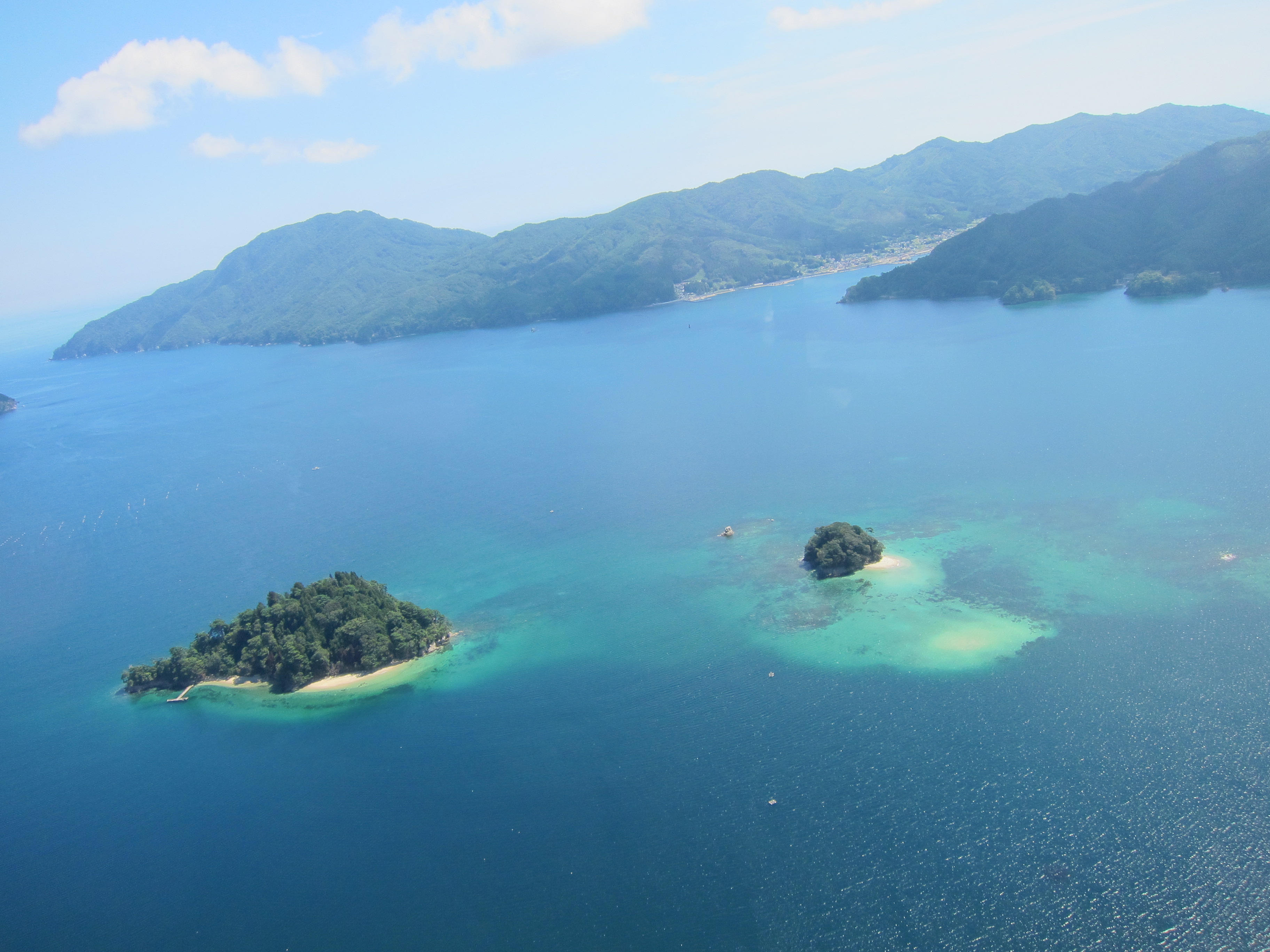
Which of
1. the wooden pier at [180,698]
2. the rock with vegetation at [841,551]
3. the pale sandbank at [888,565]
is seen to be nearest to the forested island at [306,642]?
the wooden pier at [180,698]

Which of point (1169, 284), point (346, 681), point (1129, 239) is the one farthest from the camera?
point (1129, 239)

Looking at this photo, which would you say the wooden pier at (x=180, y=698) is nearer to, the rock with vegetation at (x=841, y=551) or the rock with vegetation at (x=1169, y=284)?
the rock with vegetation at (x=841, y=551)

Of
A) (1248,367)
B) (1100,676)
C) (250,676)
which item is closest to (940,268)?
(1248,367)

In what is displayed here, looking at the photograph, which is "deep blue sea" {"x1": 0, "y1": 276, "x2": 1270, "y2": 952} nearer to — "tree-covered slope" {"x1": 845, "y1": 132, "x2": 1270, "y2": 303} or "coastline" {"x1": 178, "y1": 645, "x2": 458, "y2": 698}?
"coastline" {"x1": 178, "y1": 645, "x2": 458, "y2": 698}

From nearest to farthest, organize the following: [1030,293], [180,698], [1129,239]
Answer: [180,698] < [1030,293] < [1129,239]

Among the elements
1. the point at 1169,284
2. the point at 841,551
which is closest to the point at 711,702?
the point at 841,551

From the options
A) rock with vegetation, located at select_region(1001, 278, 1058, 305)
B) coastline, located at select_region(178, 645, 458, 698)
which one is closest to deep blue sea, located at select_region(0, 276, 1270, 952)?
coastline, located at select_region(178, 645, 458, 698)

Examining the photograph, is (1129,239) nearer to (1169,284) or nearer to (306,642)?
(1169,284)
